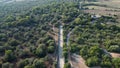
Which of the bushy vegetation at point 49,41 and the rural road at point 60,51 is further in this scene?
the rural road at point 60,51

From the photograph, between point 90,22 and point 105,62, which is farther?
point 90,22

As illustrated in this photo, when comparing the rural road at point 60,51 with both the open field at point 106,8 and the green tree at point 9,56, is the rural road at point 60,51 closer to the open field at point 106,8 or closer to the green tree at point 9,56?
the green tree at point 9,56

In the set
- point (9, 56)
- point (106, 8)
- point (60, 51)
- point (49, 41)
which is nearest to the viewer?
point (9, 56)

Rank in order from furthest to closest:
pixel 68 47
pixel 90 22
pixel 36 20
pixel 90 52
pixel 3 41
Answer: pixel 36 20 → pixel 90 22 → pixel 3 41 → pixel 68 47 → pixel 90 52

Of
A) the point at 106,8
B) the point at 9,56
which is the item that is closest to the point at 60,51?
the point at 9,56

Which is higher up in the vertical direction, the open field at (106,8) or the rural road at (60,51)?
the open field at (106,8)

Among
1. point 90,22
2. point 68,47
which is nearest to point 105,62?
point 68,47

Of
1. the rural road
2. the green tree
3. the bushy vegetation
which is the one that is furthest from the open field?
the green tree

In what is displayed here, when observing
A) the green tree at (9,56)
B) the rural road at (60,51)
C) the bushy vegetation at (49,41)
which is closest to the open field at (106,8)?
the bushy vegetation at (49,41)

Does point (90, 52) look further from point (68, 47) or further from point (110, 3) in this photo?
point (110, 3)

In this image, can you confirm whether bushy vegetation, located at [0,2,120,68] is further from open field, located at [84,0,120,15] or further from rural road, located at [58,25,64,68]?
open field, located at [84,0,120,15]

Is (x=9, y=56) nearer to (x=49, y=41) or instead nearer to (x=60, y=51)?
(x=49, y=41)
